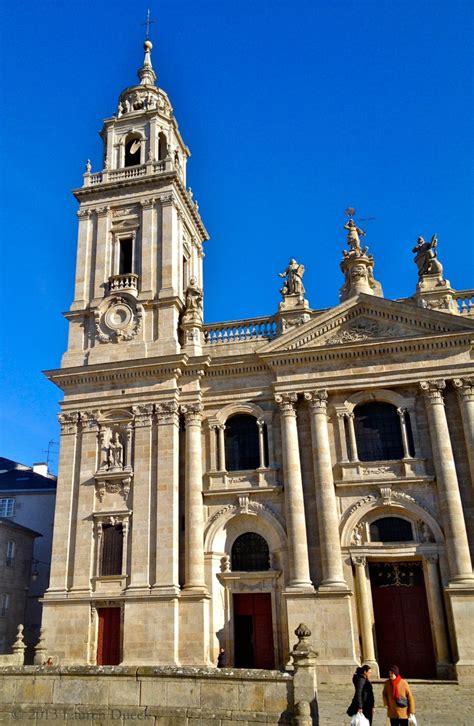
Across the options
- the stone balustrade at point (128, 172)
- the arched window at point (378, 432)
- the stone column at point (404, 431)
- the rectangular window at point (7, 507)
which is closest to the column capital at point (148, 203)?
the stone balustrade at point (128, 172)

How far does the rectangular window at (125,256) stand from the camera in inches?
1229

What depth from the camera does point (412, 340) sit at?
25.5 metres

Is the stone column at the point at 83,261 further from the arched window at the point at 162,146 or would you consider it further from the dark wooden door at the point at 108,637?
the dark wooden door at the point at 108,637

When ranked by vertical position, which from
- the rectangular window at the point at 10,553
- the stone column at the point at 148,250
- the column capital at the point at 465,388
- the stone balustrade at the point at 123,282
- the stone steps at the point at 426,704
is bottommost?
the stone steps at the point at 426,704

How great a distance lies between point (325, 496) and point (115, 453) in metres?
9.00

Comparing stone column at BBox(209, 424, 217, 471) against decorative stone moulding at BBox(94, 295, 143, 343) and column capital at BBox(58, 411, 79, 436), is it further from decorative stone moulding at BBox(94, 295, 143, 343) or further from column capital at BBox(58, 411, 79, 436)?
column capital at BBox(58, 411, 79, 436)

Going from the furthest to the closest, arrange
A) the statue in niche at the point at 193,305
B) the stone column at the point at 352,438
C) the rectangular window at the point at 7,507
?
the rectangular window at the point at 7,507
the statue in niche at the point at 193,305
the stone column at the point at 352,438

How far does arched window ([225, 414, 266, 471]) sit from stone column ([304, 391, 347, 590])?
245cm

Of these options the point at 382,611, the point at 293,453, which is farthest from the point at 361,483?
the point at 382,611

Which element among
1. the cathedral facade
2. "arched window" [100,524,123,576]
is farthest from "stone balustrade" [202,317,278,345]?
"arched window" [100,524,123,576]

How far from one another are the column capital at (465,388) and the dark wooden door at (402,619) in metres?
6.52

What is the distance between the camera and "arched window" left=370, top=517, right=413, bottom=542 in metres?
24.2

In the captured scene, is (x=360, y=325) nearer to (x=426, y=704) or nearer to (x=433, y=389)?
(x=433, y=389)

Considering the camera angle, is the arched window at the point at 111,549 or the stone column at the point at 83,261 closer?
the arched window at the point at 111,549
